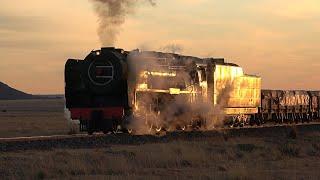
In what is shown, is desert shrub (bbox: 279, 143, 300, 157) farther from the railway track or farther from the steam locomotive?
the steam locomotive

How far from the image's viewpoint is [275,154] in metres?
26.9

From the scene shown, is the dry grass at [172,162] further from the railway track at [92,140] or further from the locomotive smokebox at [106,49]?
the locomotive smokebox at [106,49]

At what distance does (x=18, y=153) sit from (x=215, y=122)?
1900 centimetres

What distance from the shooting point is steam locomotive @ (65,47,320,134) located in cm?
3416

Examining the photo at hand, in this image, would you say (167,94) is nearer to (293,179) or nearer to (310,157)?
(310,157)

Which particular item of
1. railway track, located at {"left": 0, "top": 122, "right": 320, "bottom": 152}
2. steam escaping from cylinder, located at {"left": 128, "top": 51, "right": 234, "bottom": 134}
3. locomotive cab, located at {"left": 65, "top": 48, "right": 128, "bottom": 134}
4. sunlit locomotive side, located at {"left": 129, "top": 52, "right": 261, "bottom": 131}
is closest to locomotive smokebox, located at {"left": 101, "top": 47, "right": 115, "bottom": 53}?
locomotive cab, located at {"left": 65, "top": 48, "right": 128, "bottom": 134}

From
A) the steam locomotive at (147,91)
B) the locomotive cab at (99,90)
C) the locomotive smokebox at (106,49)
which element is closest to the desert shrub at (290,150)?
the steam locomotive at (147,91)

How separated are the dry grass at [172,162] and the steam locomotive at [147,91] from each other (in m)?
5.78

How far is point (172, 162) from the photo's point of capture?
23.2 meters

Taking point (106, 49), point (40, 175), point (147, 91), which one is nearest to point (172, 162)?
point (40, 175)

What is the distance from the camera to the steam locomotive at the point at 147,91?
34156 millimetres

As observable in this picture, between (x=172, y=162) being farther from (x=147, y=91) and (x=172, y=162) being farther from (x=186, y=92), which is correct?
(x=186, y=92)

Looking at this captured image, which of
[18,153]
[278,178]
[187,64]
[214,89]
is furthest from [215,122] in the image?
[278,178]

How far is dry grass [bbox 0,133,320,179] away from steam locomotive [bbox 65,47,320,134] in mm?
5779
